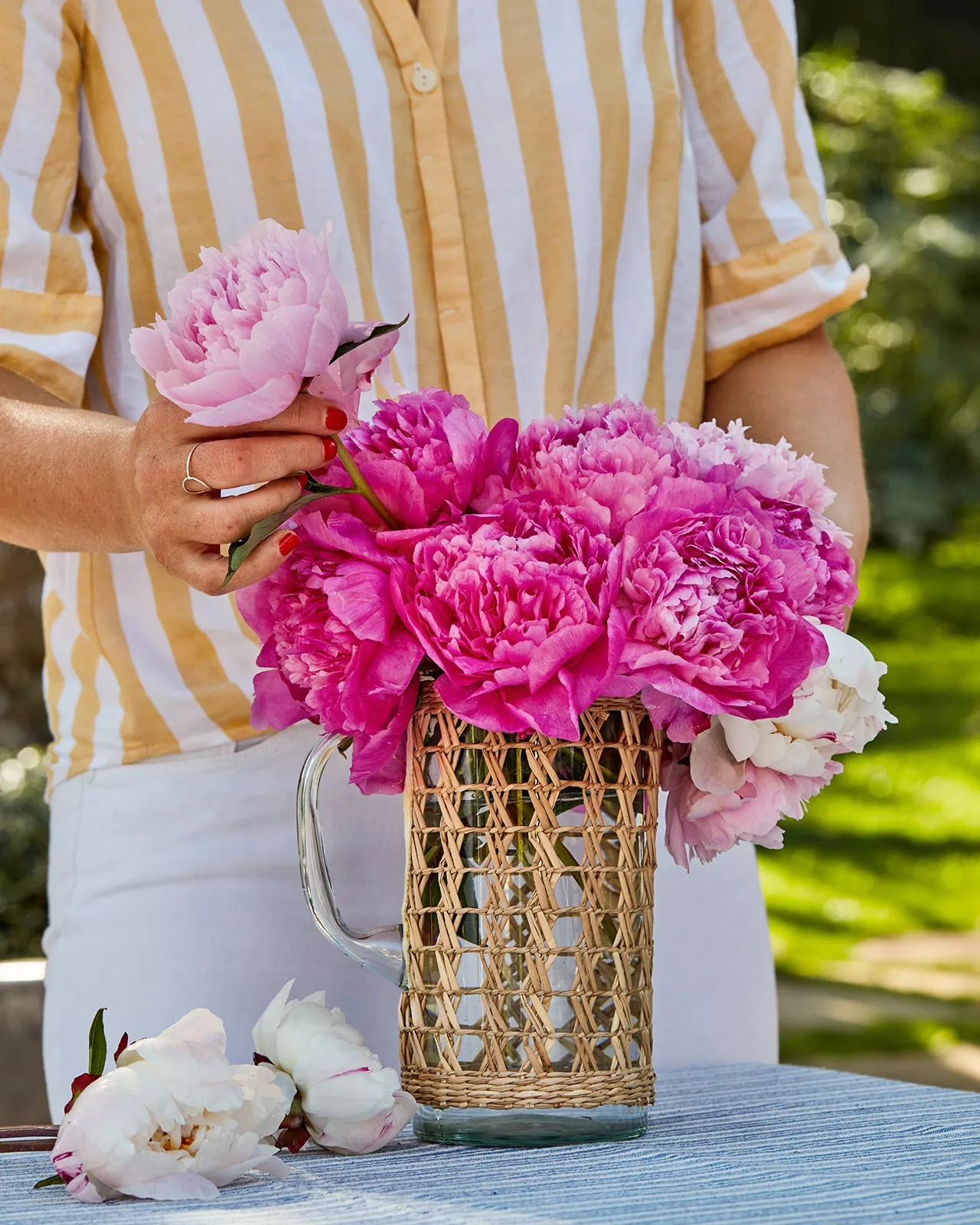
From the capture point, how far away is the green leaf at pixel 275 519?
0.83m

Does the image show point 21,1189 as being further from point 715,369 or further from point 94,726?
point 715,369

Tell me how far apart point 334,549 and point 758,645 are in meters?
0.24

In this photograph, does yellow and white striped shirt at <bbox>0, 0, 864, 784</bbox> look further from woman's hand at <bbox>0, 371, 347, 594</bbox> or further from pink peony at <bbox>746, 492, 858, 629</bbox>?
pink peony at <bbox>746, 492, 858, 629</bbox>

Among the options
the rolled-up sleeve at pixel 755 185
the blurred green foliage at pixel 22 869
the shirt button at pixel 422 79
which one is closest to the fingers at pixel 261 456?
the shirt button at pixel 422 79

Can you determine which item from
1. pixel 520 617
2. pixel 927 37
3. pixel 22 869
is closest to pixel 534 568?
pixel 520 617

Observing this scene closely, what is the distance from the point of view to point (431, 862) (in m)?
0.90

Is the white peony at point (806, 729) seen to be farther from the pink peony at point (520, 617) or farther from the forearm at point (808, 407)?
the forearm at point (808, 407)

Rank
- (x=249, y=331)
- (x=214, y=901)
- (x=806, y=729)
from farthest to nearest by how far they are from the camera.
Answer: (x=214, y=901) → (x=806, y=729) → (x=249, y=331)

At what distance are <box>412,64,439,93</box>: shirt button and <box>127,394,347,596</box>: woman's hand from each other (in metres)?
0.49

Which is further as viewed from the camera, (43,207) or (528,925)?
(43,207)

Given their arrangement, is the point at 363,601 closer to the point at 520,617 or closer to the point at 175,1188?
the point at 520,617

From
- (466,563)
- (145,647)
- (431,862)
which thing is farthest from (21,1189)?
(145,647)

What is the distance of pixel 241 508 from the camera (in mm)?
839

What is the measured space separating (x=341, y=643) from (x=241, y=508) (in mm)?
92
